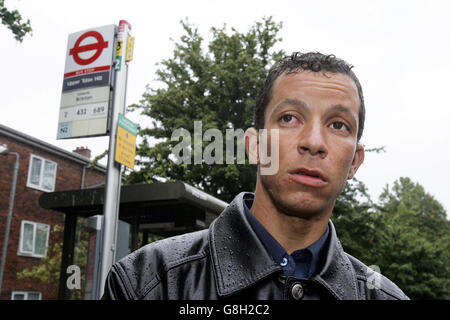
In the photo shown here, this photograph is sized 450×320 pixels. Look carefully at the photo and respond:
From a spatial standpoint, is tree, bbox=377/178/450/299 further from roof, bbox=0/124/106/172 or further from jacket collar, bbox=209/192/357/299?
jacket collar, bbox=209/192/357/299

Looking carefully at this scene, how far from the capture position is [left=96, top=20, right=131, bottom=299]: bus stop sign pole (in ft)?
18.2

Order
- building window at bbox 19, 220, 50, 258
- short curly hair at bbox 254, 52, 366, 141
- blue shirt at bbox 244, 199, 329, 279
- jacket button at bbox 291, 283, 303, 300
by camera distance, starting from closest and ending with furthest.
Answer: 1. jacket button at bbox 291, 283, 303, 300
2. blue shirt at bbox 244, 199, 329, 279
3. short curly hair at bbox 254, 52, 366, 141
4. building window at bbox 19, 220, 50, 258

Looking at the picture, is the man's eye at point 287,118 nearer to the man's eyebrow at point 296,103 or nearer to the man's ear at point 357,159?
the man's eyebrow at point 296,103

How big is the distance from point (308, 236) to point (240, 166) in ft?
51.8

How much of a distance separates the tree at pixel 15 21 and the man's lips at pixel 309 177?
10966 mm

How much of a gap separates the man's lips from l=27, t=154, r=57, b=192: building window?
2253cm

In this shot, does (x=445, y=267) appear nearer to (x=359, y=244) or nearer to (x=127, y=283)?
(x=359, y=244)

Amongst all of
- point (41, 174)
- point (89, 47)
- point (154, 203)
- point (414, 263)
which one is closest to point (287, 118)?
point (89, 47)

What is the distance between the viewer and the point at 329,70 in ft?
5.41

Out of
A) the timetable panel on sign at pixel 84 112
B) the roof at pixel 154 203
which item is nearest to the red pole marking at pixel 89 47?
the timetable panel on sign at pixel 84 112

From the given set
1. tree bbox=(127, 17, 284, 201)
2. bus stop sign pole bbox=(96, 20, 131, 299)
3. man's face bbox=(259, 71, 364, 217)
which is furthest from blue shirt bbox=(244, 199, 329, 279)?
tree bbox=(127, 17, 284, 201)

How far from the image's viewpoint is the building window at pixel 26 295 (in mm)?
20339
